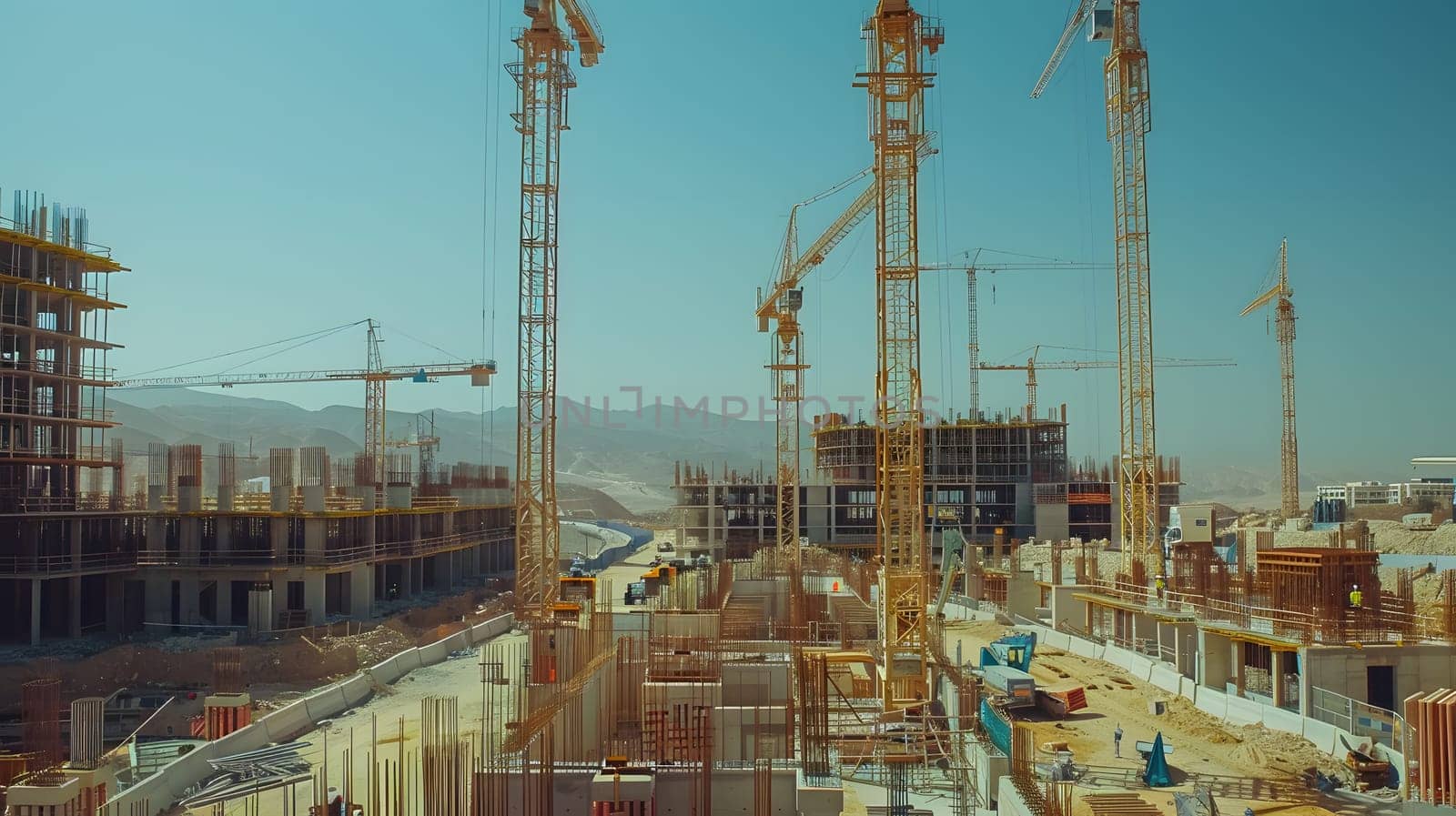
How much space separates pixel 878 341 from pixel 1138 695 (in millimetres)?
10417

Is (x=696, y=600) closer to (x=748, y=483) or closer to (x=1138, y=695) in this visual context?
(x=1138, y=695)

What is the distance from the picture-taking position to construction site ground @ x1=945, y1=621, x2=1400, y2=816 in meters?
17.1

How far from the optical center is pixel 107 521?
121 feet

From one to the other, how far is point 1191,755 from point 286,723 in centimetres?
1724

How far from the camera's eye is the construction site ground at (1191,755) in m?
17.1

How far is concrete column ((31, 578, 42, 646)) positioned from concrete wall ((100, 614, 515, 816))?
1353cm

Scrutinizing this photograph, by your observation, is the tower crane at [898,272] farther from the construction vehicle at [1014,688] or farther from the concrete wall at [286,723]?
the concrete wall at [286,723]

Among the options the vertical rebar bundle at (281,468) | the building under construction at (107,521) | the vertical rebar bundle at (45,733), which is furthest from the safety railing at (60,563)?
the vertical rebar bundle at (45,733)

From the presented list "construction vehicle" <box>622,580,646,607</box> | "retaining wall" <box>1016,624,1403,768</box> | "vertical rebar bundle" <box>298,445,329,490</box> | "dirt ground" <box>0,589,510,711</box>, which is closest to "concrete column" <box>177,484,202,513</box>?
"vertical rebar bundle" <box>298,445,329,490</box>

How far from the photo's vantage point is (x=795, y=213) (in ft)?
187

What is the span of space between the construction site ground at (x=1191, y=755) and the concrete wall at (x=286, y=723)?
13.6 meters

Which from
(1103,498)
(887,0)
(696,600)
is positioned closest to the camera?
(887,0)

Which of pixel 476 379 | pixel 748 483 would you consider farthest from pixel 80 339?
pixel 476 379

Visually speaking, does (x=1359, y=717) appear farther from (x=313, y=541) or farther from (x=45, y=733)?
(x=313, y=541)
